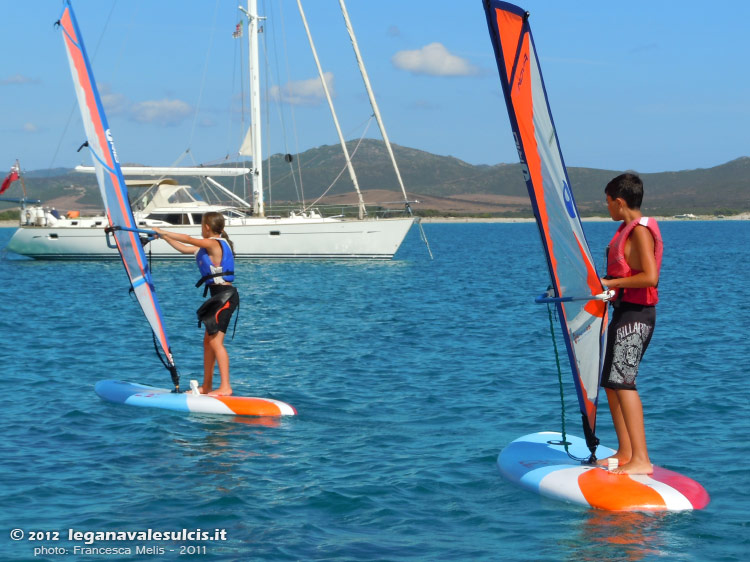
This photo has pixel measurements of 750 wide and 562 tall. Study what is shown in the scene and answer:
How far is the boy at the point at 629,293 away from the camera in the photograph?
18.7ft

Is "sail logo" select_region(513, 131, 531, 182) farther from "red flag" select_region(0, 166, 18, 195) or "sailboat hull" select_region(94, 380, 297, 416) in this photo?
"red flag" select_region(0, 166, 18, 195)

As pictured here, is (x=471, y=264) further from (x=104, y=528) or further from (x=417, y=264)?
(x=104, y=528)

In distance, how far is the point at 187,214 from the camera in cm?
3319

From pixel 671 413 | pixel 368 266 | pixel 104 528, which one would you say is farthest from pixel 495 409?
pixel 368 266

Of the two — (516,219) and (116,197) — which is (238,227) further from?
(516,219)

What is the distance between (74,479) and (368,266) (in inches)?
1019

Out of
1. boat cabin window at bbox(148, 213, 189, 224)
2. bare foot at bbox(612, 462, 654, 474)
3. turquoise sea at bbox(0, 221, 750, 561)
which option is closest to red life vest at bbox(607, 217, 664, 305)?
bare foot at bbox(612, 462, 654, 474)

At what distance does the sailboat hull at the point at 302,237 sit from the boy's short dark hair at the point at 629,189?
27.4 meters

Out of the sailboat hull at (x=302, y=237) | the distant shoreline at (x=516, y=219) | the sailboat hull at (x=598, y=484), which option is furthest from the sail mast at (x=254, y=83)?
the distant shoreline at (x=516, y=219)

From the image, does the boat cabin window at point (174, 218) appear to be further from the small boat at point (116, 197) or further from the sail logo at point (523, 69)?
the sail logo at point (523, 69)

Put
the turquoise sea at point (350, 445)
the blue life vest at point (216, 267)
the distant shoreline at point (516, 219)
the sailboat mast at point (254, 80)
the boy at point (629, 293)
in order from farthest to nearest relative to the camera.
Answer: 1. the distant shoreline at point (516, 219)
2. the sailboat mast at point (254, 80)
3. the blue life vest at point (216, 267)
4. the boy at point (629, 293)
5. the turquoise sea at point (350, 445)

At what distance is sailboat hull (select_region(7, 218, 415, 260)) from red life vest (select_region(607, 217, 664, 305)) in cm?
2744

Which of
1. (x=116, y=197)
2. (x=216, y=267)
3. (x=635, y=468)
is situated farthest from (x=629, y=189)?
(x=116, y=197)

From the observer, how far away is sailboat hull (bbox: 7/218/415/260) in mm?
33344
